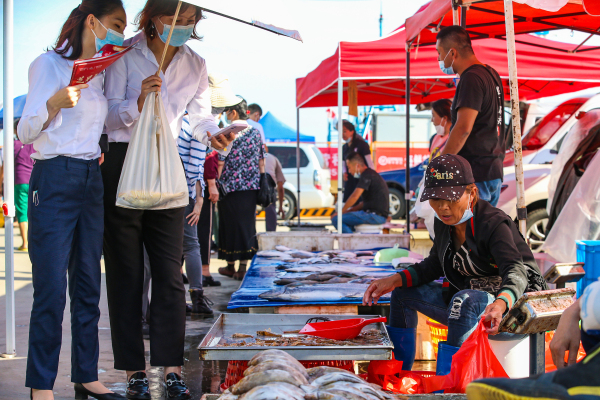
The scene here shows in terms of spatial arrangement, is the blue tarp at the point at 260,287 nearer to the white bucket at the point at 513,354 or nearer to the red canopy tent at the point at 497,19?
the white bucket at the point at 513,354

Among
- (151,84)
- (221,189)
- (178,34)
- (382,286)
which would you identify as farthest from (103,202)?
(221,189)

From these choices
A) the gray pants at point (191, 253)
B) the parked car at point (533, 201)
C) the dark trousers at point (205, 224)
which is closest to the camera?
the gray pants at point (191, 253)

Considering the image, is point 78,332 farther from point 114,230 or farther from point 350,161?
point 350,161

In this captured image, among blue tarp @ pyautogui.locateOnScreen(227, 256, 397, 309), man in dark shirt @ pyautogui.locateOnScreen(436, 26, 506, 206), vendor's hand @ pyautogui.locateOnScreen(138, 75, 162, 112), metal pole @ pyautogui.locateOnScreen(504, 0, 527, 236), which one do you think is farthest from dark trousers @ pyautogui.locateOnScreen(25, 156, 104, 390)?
metal pole @ pyautogui.locateOnScreen(504, 0, 527, 236)

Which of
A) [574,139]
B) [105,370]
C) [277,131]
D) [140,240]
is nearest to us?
[140,240]

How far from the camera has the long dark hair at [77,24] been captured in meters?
2.64

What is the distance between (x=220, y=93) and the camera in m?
5.70

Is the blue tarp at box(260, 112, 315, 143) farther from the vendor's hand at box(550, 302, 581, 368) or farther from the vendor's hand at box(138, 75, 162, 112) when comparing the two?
the vendor's hand at box(550, 302, 581, 368)

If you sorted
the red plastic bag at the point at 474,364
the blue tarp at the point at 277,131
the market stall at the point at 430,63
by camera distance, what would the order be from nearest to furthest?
the red plastic bag at the point at 474,364, the market stall at the point at 430,63, the blue tarp at the point at 277,131

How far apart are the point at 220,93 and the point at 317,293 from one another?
2829 millimetres

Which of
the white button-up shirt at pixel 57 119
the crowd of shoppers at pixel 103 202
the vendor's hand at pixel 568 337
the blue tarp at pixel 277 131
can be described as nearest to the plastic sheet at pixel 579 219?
the crowd of shoppers at pixel 103 202

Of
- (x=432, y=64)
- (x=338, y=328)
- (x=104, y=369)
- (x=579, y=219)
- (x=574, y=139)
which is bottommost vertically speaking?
(x=104, y=369)

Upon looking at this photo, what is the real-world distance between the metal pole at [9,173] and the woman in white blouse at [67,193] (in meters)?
0.96

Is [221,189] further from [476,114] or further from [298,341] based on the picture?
[298,341]
